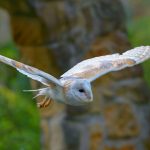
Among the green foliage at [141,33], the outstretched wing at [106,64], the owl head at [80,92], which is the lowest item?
the owl head at [80,92]

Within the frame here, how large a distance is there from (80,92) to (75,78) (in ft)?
0.34


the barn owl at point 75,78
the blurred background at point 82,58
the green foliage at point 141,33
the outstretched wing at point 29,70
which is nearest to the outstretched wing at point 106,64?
the barn owl at point 75,78

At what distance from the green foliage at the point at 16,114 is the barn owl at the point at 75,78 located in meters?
1.81

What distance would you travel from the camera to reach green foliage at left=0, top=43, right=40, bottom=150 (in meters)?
3.72

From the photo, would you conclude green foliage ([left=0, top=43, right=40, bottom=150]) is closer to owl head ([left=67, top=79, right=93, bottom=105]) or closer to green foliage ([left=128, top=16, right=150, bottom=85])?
green foliage ([left=128, top=16, right=150, bottom=85])

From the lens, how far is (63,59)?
3.24 metres

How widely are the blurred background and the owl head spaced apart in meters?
1.66

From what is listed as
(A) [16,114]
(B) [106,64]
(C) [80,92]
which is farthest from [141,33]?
(C) [80,92]

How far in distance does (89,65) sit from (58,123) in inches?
67.0

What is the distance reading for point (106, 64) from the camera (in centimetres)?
173

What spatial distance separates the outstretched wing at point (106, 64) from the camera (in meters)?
1.62

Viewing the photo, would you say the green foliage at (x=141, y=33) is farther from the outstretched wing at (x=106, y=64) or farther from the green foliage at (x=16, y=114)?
the outstretched wing at (x=106, y=64)

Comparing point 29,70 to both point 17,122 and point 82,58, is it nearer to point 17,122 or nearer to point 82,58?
point 82,58

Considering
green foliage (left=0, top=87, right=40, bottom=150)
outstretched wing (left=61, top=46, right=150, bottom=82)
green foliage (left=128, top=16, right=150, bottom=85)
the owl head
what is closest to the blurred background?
green foliage (left=0, top=87, right=40, bottom=150)
